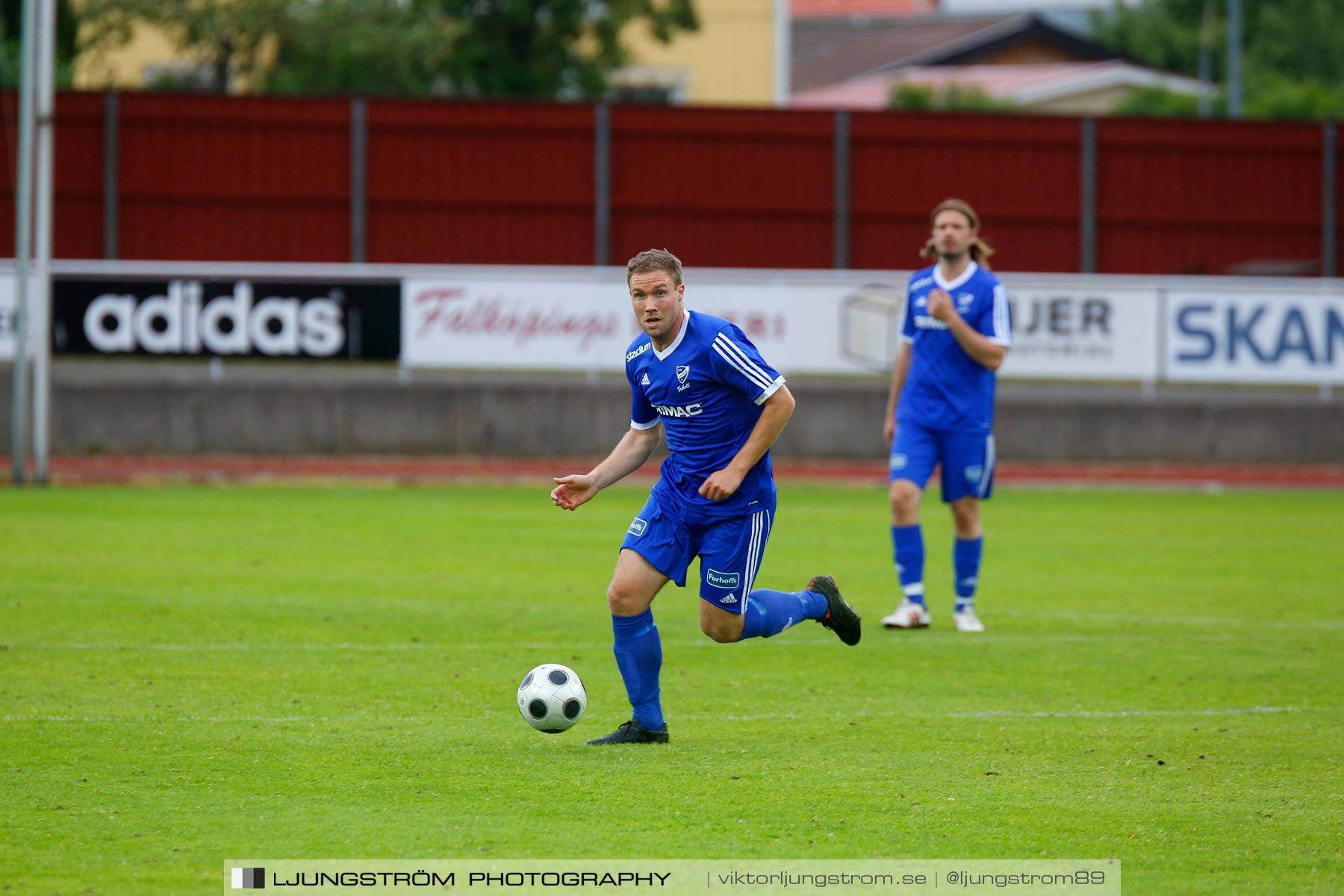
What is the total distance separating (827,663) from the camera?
8.80m

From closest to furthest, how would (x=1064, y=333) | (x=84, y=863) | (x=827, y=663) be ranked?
(x=84, y=863) < (x=827, y=663) < (x=1064, y=333)

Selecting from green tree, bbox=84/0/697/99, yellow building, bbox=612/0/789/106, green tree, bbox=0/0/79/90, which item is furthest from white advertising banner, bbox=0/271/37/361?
yellow building, bbox=612/0/789/106

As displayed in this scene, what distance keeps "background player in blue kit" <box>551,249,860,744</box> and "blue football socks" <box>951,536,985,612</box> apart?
131 inches

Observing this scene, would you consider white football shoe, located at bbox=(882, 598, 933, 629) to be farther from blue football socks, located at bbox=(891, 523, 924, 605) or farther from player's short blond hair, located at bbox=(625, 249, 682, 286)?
player's short blond hair, located at bbox=(625, 249, 682, 286)

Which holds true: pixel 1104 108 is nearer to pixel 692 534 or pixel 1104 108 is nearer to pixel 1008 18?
pixel 1008 18

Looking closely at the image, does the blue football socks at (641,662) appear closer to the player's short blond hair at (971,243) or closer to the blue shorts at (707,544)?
the blue shorts at (707,544)

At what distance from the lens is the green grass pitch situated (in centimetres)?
526

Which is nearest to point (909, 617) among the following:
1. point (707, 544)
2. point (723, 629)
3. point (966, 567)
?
point (966, 567)

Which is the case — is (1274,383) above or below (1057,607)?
above

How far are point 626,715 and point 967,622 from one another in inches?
126

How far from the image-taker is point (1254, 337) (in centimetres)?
2167

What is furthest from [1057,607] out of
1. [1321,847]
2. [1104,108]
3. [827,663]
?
[1104,108]

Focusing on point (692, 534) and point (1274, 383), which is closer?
point (692, 534)

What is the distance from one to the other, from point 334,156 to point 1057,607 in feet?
59.5
